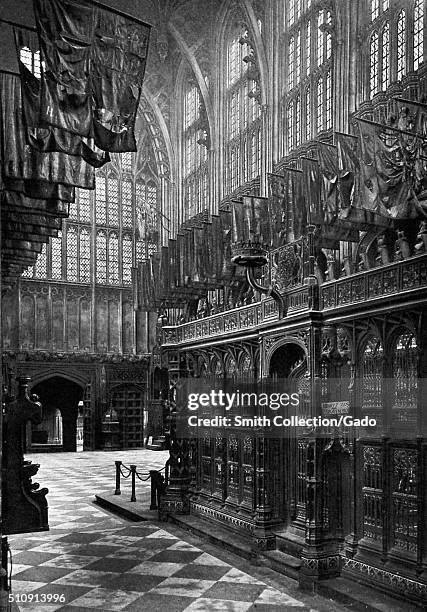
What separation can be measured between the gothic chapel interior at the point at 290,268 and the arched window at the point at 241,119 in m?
0.07

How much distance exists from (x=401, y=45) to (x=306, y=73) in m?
4.42

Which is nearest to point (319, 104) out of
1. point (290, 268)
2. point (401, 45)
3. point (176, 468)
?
point (401, 45)

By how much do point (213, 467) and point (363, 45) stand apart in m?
9.45

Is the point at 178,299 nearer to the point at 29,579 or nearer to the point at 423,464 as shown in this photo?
the point at 29,579

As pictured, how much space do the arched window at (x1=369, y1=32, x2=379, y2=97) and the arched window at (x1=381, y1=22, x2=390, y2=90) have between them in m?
0.26

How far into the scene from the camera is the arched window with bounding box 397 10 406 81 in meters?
13.2

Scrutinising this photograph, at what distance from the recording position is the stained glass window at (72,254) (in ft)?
95.7

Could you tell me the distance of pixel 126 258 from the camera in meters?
30.3

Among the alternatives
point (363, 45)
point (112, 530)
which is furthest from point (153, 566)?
point (363, 45)

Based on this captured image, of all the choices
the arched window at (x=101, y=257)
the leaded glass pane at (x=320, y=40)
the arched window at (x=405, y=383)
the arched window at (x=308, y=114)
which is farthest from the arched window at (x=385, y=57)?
the arched window at (x=101, y=257)

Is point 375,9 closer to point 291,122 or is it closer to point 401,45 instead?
point 401,45

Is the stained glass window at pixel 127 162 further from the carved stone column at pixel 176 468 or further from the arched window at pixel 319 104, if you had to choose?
the carved stone column at pixel 176 468

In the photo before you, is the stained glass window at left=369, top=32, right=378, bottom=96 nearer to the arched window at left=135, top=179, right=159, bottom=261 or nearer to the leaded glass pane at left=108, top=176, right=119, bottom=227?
the arched window at left=135, top=179, right=159, bottom=261

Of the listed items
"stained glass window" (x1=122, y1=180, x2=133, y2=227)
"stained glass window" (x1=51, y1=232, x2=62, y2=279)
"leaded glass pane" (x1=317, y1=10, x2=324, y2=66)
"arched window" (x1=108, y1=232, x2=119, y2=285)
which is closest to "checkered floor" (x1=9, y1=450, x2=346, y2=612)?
"leaded glass pane" (x1=317, y1=10, x2=324, y2=66)
